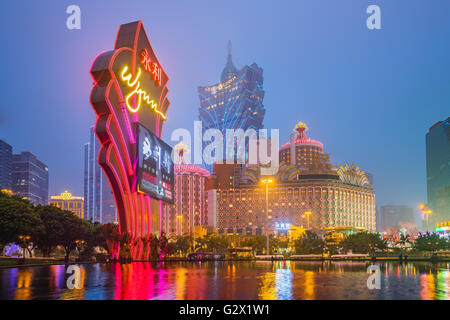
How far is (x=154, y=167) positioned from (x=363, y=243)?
53.1 metres

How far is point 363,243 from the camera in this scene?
99.0 metres

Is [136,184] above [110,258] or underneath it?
above

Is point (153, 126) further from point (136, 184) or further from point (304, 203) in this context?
point (304, 203)

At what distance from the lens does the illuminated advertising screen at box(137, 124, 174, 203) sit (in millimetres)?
64625

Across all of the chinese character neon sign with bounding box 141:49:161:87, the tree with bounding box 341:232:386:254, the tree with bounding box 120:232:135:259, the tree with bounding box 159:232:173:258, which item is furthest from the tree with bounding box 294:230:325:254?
the chinese character neon sign with bounding box 141:49:161:87

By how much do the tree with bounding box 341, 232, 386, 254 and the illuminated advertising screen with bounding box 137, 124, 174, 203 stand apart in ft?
150

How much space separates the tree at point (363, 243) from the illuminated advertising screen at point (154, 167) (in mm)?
45704

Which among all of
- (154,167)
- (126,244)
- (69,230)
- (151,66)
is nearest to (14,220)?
(126,244)

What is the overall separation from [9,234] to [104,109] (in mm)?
19071

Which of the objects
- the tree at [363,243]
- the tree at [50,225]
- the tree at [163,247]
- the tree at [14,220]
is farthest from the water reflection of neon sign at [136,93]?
the tree at [363,243]

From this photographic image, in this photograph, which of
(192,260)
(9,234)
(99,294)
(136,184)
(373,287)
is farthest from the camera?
(192,260)

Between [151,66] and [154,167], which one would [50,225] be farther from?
[151,66]
